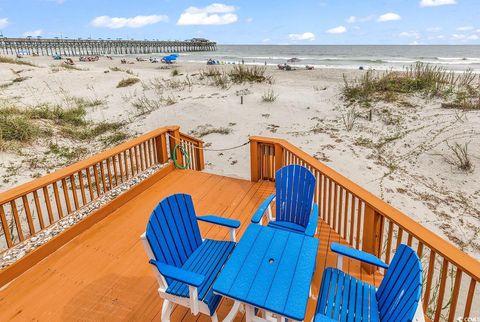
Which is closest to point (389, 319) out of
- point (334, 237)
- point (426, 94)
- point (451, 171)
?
point (334, 237)

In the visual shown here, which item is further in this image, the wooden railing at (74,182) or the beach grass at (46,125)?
the beach grass at (46,125)

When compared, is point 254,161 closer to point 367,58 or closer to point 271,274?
point 271,274

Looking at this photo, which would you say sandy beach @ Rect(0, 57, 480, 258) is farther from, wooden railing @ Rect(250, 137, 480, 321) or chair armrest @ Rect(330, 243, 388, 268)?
chair armrest @ Rect(330, 243, 388, 268)

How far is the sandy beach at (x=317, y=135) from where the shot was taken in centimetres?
740

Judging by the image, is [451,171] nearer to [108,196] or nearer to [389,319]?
[389,319]

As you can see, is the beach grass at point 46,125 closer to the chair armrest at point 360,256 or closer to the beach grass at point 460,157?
the chair armrest at point 360,256

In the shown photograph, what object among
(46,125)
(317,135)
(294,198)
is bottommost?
(317,135)

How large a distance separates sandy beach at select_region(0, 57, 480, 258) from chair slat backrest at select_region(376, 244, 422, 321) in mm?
4513

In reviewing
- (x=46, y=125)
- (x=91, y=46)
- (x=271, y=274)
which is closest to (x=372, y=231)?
(x=271, y=274)

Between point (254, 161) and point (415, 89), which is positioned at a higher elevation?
point (415, 89)

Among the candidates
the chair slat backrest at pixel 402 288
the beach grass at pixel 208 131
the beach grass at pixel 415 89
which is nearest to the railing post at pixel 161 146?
the chair slat backrest at pixel 402 288

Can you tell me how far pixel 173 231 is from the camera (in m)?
2.82

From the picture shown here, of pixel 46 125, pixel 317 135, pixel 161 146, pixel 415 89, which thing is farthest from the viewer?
pixel 415 89

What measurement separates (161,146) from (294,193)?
355 cm
